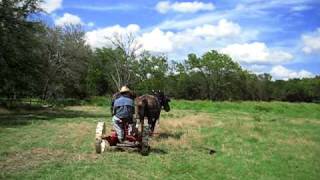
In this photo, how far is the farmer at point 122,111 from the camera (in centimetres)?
1524

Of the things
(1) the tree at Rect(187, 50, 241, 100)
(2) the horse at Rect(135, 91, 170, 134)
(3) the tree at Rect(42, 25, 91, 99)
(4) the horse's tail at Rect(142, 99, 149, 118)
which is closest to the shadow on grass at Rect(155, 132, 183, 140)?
(2) the horse at Rect(135, 91, 170, 134)

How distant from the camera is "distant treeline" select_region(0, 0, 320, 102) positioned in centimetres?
3750

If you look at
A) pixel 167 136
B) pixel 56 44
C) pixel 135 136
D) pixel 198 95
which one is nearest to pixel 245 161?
pixel 135 136

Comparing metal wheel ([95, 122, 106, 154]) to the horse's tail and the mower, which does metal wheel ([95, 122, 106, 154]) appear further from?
the horse's tail

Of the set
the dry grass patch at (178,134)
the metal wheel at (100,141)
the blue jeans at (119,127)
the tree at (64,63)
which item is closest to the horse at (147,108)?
the dry grass patch at (178,134)

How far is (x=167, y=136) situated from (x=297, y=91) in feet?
355

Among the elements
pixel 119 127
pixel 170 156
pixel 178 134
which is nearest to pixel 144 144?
pixel 170 156

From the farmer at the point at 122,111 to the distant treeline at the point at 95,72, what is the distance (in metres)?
22.9

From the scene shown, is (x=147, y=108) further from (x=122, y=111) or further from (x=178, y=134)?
(x=122, y=111)

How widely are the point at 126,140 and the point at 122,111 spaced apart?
88 cm

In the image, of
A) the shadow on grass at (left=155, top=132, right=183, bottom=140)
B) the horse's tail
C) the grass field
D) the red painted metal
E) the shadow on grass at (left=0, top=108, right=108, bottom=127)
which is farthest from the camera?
the shadow on grass at (left=0, top=108, right=108, bottom=127)

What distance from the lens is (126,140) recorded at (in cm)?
1545

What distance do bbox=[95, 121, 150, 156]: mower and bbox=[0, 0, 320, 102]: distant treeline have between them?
76.0ft

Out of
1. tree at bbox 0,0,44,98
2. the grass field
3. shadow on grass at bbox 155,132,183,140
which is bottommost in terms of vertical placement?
the grass field
